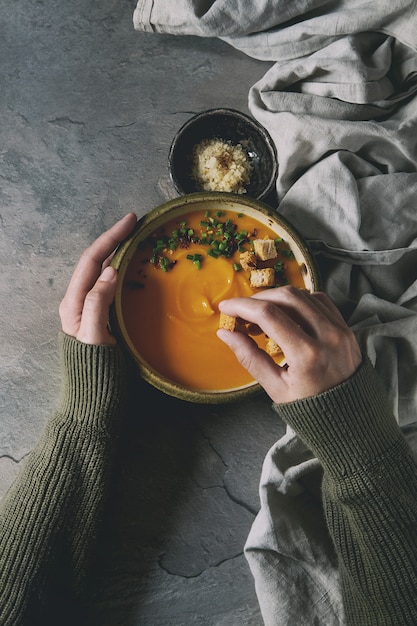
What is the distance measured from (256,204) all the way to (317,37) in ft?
1.74

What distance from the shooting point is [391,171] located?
1770 mm

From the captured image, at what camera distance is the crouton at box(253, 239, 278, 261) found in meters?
1.57

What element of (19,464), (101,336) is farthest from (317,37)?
(19,464)

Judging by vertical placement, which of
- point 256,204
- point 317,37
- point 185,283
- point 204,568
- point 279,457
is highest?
point 317,37

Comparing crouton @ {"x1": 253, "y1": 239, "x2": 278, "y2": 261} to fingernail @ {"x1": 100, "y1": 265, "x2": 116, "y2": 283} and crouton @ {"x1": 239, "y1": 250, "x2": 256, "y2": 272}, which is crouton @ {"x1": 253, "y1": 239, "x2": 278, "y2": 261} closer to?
crouton @ {"x1": 239, "y1": 250, "x2": 256, "y2": 272}

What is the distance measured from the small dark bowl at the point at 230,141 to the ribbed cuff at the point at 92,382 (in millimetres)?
505

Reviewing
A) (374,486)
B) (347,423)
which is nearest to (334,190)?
→ (347,423)

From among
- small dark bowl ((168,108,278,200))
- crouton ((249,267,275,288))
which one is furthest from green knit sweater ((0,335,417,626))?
small dark bowl ((168,108,278,200))

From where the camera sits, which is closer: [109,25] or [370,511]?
[370,511]

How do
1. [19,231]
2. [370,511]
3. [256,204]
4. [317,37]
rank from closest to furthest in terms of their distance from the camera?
[370,511] → [256,204] → [317,37] → [19,231]

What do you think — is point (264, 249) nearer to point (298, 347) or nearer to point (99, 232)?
point (298, 347)

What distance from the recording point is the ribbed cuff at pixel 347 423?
146 centimetres

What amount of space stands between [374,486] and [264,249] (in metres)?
0.62

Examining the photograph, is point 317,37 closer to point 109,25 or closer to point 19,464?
point 109,25
